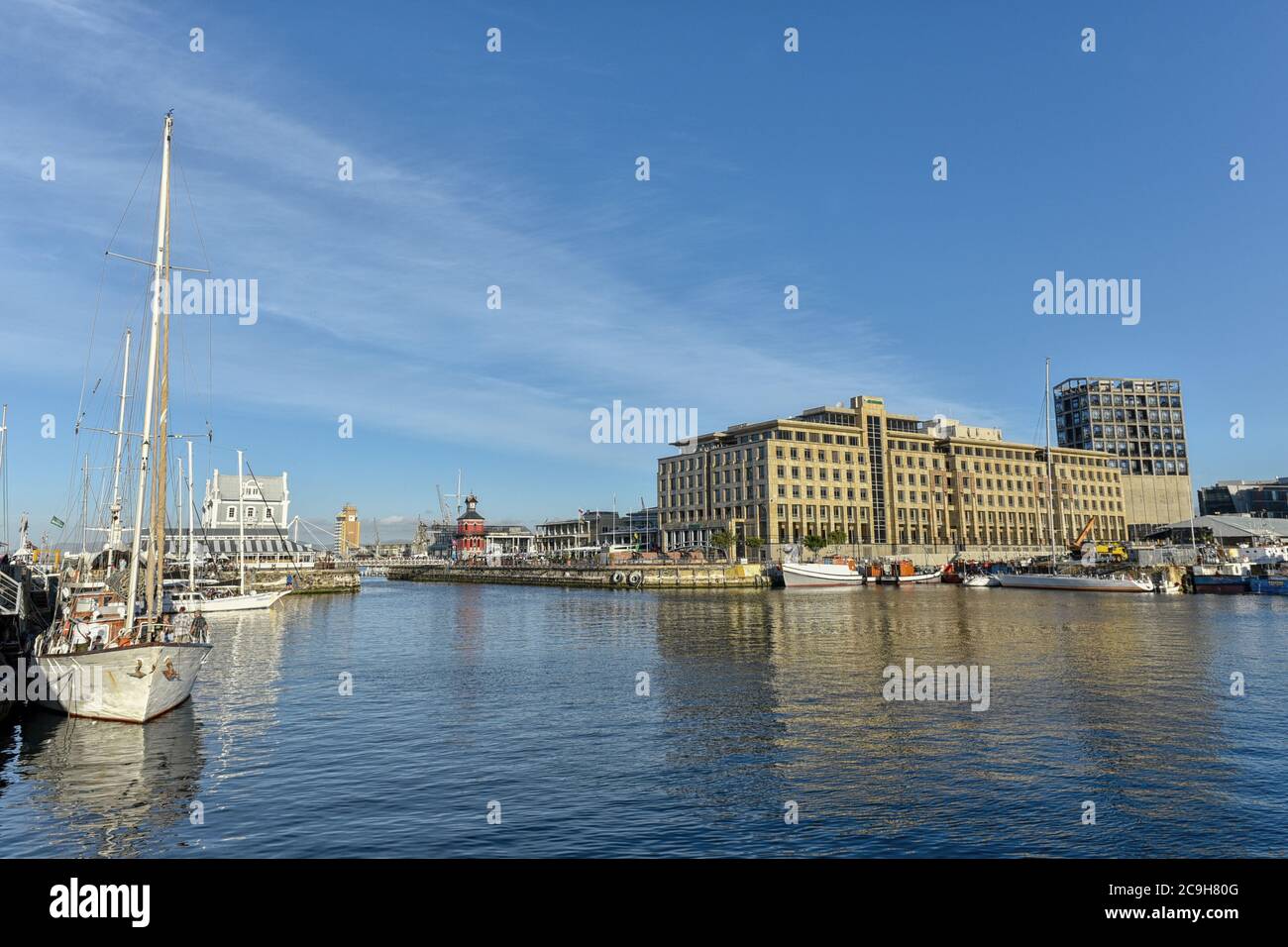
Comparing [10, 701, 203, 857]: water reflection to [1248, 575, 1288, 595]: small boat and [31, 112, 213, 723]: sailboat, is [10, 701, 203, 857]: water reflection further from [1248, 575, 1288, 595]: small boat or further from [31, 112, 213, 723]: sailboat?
[1248, 575, 1288, 595]: small boat

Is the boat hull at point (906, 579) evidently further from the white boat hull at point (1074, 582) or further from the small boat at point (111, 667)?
the small boat at point (111, 667)

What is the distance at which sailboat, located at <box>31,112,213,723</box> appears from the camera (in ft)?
105

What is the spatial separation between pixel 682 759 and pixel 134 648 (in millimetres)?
22019

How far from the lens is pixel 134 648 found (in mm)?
31844

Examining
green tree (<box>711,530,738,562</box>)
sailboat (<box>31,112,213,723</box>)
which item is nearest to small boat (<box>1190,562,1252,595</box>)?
green tree (<box>711,530,738,562</box>)

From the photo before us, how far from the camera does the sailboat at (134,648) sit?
32.1 meters

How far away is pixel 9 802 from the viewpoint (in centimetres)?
2327

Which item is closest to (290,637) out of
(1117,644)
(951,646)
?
(951,646)

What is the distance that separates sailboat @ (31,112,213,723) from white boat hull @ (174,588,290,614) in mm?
67008

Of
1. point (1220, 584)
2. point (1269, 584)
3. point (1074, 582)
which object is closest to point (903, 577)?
point (1074, 582)
